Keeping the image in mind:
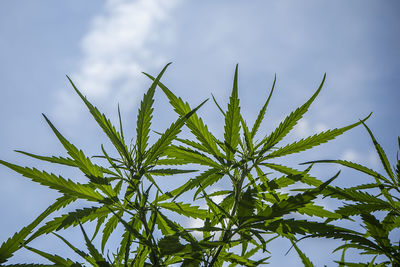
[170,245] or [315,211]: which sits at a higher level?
[315,211]

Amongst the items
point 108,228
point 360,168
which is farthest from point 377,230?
point 108,228

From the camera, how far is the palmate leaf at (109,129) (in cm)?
120

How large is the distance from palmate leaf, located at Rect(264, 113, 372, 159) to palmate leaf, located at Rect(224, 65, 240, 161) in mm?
226

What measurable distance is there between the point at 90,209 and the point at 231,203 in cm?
64

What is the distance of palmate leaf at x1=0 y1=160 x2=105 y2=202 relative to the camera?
40.8 inches

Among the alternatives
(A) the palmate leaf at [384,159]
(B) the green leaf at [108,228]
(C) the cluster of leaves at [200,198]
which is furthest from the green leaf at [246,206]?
(A) the palmate leaf at [384,159]

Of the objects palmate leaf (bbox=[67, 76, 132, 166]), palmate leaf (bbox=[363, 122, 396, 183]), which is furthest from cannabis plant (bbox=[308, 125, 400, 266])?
palmate leaf (bbox=[67, 76, 132, 166])

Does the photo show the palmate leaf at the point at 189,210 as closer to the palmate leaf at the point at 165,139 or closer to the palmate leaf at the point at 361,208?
the palmate leaf at the point at 165,139

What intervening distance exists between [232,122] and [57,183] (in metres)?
0.72

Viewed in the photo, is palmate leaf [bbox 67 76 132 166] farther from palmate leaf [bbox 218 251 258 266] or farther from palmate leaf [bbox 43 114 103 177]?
palmate leaf [bbox 218 251 258 266]

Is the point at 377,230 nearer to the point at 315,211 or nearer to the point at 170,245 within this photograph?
the point at 315,211

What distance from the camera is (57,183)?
1070 millimetres

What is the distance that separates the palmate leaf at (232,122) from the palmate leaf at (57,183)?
589 mm

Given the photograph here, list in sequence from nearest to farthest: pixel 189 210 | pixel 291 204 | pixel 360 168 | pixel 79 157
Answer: pixel 291 204
pixel 79 157
pixel 189 210
pixel 360 168
